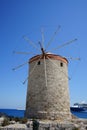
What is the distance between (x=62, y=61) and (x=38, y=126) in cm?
722

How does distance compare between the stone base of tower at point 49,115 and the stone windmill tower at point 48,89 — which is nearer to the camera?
the stone base of tower at point 49,115

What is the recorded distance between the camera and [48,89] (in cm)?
1532

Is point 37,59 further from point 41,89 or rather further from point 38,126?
point 38,126

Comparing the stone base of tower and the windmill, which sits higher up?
the windmill

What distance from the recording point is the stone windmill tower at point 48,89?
15258 mm

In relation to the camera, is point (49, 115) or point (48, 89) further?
point (48, 89)

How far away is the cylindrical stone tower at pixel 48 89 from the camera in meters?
15.3

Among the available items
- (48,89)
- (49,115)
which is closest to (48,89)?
(48,89)

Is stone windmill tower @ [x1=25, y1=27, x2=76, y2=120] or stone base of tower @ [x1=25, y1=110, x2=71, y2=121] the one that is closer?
stone base of tower @ [x1=25, y1=110, x2=71, y2=121]

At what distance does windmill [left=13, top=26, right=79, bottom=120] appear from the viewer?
15.3m

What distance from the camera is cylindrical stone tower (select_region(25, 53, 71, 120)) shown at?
15258mm

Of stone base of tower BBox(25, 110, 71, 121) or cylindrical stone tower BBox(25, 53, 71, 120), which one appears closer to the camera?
stone base of tower BBox(25, 110, 71, 121)

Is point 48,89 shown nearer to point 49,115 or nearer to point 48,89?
point 48,89

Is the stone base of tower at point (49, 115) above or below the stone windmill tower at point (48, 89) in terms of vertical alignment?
below
